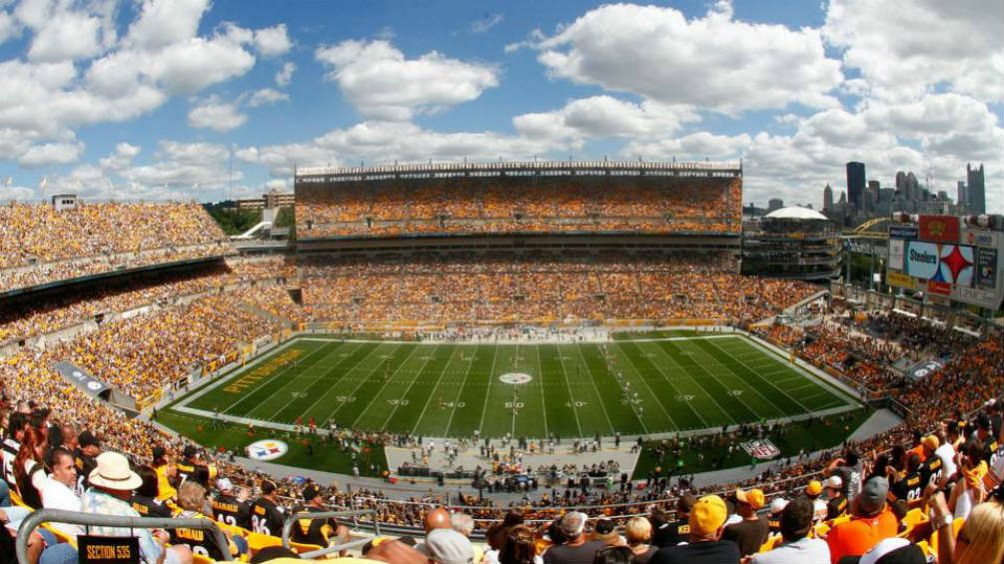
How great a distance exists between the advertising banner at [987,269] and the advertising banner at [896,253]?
4371mm

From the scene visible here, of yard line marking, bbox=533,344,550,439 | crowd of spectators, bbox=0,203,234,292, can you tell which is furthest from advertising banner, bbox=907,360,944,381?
crowd of spectators, bbox=0,203,234,292

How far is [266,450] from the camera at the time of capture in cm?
2362

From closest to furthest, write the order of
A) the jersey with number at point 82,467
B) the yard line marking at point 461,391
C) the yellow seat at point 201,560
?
the yellow seat at point 201,560
the jersey with number at point 82,467
the yard line marking at point 461,391

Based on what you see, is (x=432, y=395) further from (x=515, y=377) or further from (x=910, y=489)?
(x=910, y=489)

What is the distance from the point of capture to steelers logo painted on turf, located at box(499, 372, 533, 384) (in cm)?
3231

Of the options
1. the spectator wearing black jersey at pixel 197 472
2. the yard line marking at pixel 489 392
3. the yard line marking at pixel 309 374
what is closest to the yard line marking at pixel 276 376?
the yard line marking at pixel 309 374

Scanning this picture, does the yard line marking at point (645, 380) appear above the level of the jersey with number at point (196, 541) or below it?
below

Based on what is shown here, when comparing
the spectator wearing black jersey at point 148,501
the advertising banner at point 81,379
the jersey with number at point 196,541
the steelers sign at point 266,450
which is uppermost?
the jersey with number at point 196,541

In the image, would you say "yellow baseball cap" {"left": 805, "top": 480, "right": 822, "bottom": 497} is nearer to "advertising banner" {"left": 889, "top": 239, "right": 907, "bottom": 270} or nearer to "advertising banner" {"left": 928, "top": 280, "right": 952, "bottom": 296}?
"advertising banner" {"left": 928, "top": 280, "right": 952, "bottom": 296}

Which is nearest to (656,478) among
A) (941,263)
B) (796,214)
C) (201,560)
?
(201,560)

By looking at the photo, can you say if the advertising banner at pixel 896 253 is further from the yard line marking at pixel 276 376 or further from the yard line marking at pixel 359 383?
the yard line marking at pixel 276 376

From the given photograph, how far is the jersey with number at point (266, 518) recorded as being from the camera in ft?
24.7

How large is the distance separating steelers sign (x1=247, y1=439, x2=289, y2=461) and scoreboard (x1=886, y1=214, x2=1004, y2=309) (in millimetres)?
30191

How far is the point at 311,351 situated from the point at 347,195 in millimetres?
24269
